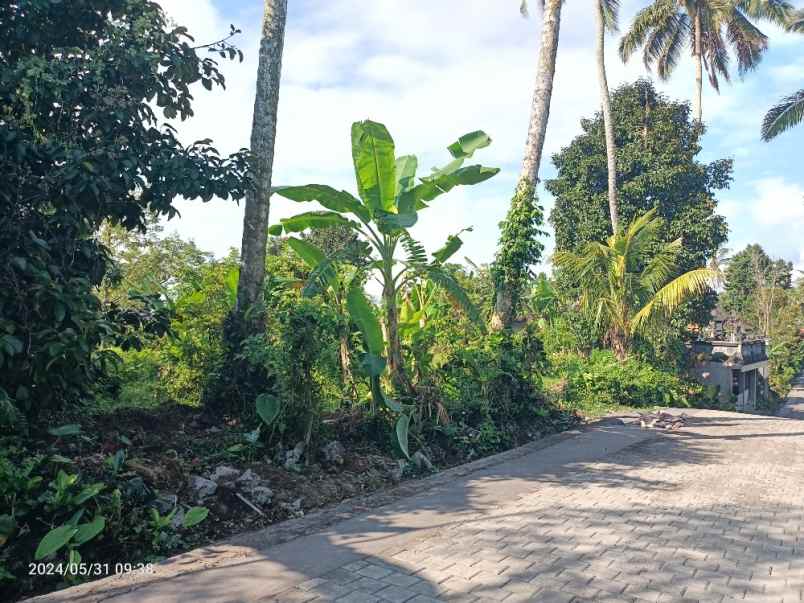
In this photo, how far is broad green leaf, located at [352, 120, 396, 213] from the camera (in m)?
7.20

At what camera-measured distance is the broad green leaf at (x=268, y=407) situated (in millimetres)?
6305

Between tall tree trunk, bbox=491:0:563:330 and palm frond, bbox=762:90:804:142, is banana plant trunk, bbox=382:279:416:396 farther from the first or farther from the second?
palm frond, bbox=762:90:804:142

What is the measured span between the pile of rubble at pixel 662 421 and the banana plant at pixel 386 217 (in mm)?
4944

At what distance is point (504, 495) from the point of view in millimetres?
6324

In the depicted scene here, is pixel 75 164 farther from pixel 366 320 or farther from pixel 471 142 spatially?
pixel 471 142

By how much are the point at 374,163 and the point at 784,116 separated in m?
18.2

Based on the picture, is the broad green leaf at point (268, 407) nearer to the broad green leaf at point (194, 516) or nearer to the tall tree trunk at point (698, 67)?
the broad green leaf at point (194, 516)

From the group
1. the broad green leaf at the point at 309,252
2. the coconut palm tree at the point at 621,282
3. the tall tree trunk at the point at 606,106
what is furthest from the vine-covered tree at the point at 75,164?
the tall tree trunk at the point at 606,106

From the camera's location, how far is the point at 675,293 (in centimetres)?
1506

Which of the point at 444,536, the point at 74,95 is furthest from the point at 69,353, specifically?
the point at 444,536

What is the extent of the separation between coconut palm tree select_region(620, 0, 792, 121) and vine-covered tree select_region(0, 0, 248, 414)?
24.4m

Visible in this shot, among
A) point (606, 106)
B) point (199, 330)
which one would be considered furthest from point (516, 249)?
point (606, 106)

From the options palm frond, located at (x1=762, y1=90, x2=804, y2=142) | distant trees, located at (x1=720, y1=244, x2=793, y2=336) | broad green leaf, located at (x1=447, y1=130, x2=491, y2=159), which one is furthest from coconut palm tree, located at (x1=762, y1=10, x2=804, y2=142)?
distant trees, located at (x1=720, y1=244, x2=793, y2=336)

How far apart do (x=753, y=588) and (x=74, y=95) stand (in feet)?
22.8
